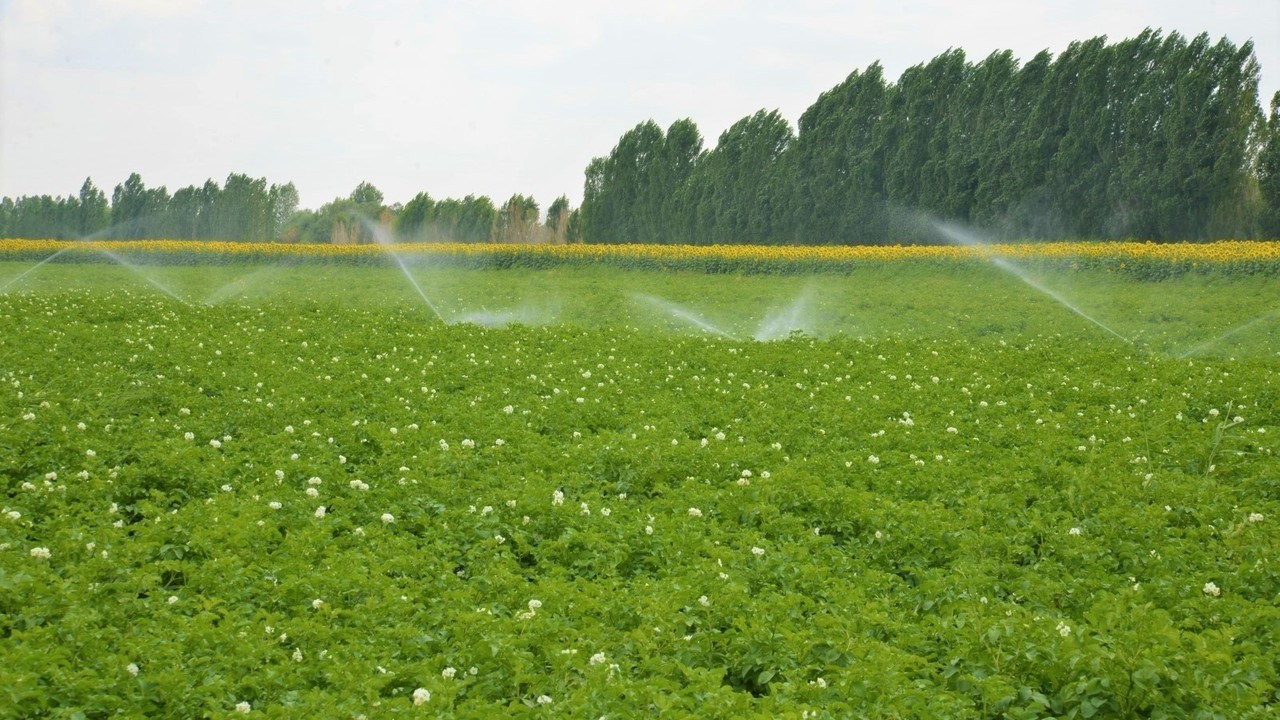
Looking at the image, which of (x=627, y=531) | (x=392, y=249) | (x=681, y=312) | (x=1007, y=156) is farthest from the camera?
(x=392, y=249)

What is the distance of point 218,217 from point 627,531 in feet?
230

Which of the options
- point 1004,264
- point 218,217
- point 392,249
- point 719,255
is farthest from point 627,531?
point 218,217

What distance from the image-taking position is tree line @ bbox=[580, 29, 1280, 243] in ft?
110

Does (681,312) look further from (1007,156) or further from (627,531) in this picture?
(627,531)

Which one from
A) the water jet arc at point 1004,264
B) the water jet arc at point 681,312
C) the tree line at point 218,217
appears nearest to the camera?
the water jet arc at point 1004,264

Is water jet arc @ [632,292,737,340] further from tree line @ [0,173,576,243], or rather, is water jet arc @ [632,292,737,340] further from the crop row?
tree line @ [0,173,576,243]

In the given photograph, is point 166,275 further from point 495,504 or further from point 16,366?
point 495,504

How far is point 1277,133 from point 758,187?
69.9ft

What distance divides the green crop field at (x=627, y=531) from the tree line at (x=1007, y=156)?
2258 centimetres

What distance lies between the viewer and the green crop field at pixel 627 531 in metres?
4.70

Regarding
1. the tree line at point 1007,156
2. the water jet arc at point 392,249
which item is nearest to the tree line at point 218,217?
the water jet arc at point 392,249

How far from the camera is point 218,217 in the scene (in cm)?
6950

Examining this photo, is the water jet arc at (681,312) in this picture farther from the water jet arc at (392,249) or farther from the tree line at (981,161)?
the tree line at (981,161)

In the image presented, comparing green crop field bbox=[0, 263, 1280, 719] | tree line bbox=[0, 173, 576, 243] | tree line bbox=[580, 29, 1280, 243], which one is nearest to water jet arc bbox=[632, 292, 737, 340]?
green crop field bbox=[0, 263, 1280, 719]
